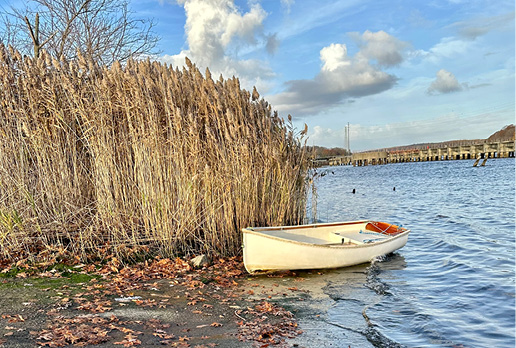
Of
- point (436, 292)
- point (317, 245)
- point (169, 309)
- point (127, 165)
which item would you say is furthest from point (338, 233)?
point (169, 309)

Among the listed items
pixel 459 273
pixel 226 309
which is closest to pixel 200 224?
pixel 226 309

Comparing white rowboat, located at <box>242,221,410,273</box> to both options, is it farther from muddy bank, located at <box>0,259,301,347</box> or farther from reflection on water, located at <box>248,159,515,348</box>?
muddy bank, located at <box>0,259,301,347</box>

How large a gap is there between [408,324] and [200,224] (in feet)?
12.7

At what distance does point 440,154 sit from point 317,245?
87.7m

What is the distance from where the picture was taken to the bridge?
247 feet

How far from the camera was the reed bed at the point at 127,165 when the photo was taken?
7.66 metres

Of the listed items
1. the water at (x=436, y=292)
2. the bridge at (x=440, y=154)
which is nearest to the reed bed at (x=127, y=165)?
the water at (x=436, y=292)

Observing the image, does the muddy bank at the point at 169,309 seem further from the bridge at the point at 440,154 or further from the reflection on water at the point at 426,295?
the bridge at the point at 440,154

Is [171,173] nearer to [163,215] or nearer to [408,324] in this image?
[163,215]

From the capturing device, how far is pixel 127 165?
321 inches

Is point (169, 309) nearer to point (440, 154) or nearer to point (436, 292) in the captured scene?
point (436, 292)

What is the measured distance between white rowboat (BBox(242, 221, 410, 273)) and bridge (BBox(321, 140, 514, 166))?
5563 centimetres

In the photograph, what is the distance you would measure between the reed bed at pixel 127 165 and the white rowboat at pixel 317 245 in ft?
2.73

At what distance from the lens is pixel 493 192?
83.8ft
